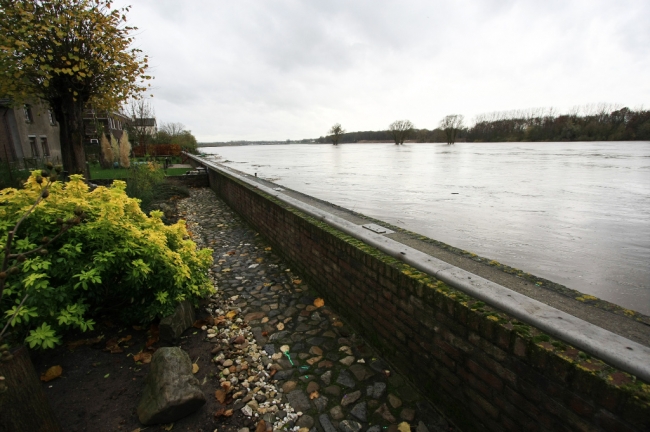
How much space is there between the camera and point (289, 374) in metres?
2.91

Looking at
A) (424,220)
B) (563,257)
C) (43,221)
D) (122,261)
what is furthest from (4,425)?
(424,220)

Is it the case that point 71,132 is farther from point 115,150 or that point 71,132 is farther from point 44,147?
point 44,147

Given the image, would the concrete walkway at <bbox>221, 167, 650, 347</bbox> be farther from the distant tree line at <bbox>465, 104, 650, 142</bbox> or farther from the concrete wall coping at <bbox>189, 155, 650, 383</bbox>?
the distant tree line at <bbox>465, 104, 650, 142</bbox>

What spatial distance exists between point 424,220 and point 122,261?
20.3ft

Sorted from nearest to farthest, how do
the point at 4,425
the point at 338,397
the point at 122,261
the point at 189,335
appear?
the point at 4,425 < the point at 338,397 < the point at 122,261 < the point at 189,335

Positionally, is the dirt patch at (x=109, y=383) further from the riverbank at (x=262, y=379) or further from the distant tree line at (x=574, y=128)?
the distant tree line at (x=574, y=128)

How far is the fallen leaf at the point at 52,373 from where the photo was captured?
2.70m

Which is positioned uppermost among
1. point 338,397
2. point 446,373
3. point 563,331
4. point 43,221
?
point 43,221

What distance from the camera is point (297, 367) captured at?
300 centimetres

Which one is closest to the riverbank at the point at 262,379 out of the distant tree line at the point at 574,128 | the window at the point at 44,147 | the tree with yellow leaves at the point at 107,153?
the tree with yellow leaves at the point at 107,153

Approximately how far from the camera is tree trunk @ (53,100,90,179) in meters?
8.44

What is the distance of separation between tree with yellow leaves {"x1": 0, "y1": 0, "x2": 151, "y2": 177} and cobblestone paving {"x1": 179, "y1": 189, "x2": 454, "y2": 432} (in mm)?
6598

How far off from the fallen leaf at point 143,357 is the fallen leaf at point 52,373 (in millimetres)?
551

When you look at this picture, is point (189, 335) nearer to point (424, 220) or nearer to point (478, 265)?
point (478, 265)
